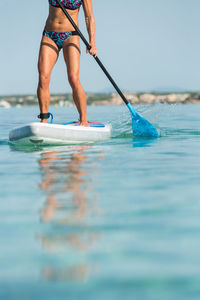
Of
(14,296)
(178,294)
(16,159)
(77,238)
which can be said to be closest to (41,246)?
(77,238)

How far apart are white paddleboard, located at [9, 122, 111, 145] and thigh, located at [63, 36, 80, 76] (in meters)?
0.81

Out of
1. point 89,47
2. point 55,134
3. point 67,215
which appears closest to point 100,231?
point 67,215

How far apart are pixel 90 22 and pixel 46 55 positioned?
0.82 meters

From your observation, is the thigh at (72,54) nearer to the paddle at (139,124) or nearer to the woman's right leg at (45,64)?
the woman's right leg at (45,64)

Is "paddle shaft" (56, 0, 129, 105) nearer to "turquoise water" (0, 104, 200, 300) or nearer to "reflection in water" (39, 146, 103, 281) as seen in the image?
"reflection in water" (39, 146, 103, 281)

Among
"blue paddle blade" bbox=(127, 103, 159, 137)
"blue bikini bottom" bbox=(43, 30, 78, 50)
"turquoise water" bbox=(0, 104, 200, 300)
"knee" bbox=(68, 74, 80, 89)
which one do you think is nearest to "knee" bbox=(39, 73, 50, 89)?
"knee" bbox=(68, 74, 80, 89)

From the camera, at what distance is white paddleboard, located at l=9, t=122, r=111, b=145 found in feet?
22.9

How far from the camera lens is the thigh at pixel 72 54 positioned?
284 inches

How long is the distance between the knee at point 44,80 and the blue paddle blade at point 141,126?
1760 mm

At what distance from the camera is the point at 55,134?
7.21m

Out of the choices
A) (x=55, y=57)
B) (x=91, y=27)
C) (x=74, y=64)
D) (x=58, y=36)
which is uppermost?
(x=91, y=27)

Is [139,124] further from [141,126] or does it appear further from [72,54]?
[72,54]

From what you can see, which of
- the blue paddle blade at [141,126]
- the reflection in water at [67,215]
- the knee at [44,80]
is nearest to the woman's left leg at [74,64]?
the knee at [44,80]

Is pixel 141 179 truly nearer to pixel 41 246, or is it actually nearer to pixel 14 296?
→ pixel 41 246
